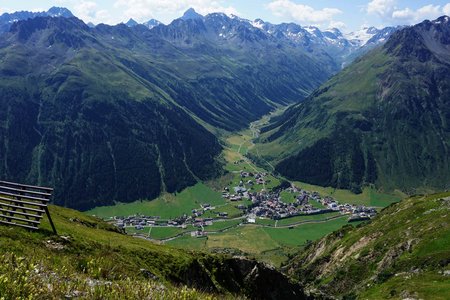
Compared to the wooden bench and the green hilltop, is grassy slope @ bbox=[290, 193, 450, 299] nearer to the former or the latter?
the green hilltop

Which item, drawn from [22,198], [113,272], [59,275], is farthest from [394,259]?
[59,275]

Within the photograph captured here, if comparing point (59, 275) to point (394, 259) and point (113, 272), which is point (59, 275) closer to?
point (113, 272)

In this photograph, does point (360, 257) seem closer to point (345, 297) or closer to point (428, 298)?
point (345, 297)

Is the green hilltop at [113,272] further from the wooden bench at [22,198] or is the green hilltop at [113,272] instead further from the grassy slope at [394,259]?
the grassy slope at [394,259]

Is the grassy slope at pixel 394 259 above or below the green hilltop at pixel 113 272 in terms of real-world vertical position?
below

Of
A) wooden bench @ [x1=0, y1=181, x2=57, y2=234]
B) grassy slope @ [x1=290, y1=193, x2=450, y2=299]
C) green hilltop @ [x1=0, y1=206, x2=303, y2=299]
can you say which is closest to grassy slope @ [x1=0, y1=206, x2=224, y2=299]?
green hilltop @ [x1=0, y1=206, x2=303, y2=299]

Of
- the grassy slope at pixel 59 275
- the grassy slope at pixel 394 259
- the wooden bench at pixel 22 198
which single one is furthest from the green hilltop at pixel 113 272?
the grassy slope at pixel 394 259

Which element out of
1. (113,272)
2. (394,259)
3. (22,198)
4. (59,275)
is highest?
(22,198)

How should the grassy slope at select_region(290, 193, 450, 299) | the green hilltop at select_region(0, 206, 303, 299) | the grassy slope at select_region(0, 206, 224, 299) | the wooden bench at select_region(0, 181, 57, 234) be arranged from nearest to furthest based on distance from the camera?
the grassy slope at select_region(0, 206, 224, 299) → the green hilltop at select_region(0, 206, 303, 299) → the wooden bench at select_region(0, 181, 57, 234) → the grassy slope at select_region(290, 193, 450, 299)

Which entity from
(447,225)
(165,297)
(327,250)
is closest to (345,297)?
(447,225)
